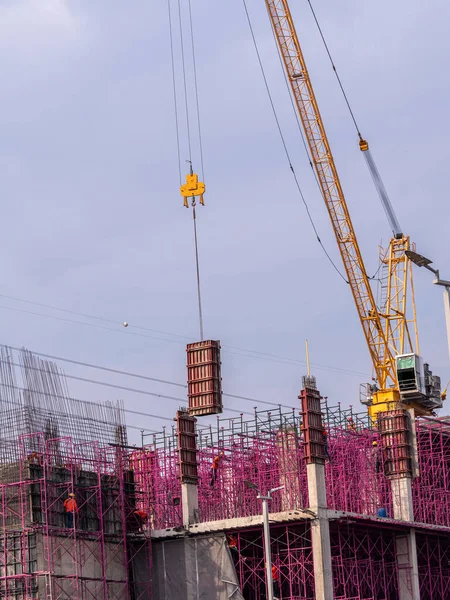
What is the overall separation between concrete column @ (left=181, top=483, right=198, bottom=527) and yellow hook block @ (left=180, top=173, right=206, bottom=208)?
699 inches

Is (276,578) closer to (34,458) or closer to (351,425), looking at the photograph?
(351,425)

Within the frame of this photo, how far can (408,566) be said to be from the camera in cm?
8250

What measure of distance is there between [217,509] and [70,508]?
20200 millimetres

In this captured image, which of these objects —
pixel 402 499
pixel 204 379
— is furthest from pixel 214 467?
pixel 402 499

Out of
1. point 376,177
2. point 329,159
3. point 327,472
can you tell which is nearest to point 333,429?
point 327,472

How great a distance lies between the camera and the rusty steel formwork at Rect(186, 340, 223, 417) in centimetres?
7712

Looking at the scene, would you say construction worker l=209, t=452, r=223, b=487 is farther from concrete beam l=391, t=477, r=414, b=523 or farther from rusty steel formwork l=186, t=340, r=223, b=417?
concrete beam l=391, t=477, r=414, b=523

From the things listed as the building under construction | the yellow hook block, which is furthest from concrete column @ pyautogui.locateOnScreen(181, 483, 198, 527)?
the yellow hook block

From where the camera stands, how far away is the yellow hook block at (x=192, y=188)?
79625 mm

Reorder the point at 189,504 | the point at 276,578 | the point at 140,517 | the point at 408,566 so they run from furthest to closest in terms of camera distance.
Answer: the point at 408,566
the point at 140,517
the point at 189,504
the point at 276,578

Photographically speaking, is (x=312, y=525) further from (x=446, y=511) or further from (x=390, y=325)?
(x=390, y=325)

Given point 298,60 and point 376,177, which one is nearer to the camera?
point 298,60

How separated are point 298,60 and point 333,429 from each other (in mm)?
32029

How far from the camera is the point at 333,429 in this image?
285 ft
